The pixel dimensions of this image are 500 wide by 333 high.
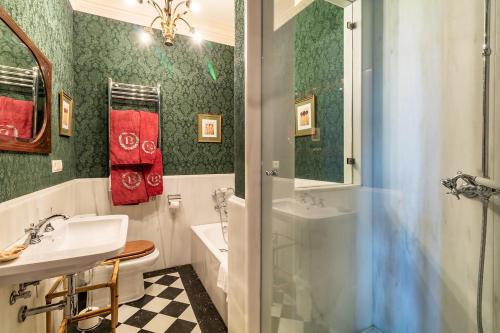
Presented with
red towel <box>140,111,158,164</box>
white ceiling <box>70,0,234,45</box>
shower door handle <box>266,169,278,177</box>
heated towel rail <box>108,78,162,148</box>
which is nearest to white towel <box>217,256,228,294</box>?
shower door handle <box>266,169,278,177</box>

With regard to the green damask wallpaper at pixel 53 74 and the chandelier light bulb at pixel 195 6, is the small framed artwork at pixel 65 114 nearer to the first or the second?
the green damask wallpaper at pixel 53 74

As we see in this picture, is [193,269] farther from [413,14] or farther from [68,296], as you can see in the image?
[413,14]

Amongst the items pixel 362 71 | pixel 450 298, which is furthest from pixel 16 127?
pixel 450 298

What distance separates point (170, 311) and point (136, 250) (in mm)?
585

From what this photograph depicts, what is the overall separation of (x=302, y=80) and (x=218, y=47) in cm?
200

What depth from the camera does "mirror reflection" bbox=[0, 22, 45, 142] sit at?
41.5 inches

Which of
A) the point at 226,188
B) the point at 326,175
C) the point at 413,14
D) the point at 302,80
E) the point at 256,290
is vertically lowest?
the point at 256,290

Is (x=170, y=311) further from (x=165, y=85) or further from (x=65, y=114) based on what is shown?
(x=165, y=85)

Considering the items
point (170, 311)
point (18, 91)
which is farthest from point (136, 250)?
point (18, 91)

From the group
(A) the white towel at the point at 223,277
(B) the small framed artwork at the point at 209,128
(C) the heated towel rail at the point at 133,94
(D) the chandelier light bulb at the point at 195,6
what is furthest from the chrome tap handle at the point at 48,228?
(D) the chandelier light bulb at the point at 195,6

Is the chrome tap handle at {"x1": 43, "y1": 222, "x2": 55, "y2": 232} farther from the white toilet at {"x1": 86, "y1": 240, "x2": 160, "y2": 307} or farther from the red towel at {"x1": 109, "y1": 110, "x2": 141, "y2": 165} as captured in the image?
the red towel at {"x1": 109, "y1": 110, "x2": 141, "y2": 165}

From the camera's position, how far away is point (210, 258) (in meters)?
2.00

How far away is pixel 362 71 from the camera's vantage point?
134 cm

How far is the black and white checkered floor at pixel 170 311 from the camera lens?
169cm
